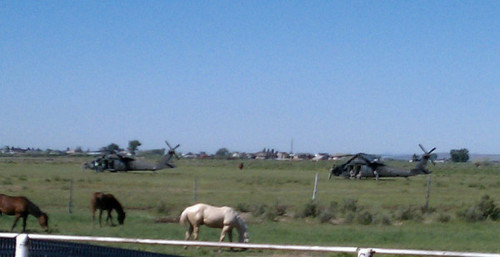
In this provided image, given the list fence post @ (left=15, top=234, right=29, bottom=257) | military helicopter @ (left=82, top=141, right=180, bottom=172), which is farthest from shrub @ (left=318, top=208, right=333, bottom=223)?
military helicopter @ (left=82, top=141, right=180, bottom=172)

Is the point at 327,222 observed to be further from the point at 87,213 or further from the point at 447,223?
the point at 87,213

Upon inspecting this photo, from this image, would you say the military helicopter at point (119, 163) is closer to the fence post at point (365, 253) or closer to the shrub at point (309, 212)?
the shrub at point (309, 212)

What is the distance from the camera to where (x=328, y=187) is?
164 ft

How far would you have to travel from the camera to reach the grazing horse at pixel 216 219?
18281 millimetres

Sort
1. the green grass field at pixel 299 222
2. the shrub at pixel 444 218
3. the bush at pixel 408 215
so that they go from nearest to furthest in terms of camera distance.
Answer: the green grass field at pixel 299 222
the shrub at pixel 444 218
the bush at pixel 408 215

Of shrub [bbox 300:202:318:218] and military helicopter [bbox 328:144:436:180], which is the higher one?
military helicopter [bbox 328:144:436:180]

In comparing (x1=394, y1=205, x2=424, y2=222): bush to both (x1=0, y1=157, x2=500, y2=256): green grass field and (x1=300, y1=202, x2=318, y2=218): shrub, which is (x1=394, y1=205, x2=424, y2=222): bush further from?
(x1=300, y1=202, x2=318, y2=218): shrub

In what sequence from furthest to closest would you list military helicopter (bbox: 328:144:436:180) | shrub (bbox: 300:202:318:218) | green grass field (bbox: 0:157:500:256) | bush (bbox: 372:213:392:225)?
military helicopter (bbox: 328:144:436:180) < shrub (bbox: 300:202:318:218) < bush (bbox: 372:213:392:225) < green grass field (bbox: 0:157:500:256)

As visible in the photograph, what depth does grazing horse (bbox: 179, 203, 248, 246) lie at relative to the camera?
60.0 feet

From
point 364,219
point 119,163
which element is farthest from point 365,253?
point 119,163

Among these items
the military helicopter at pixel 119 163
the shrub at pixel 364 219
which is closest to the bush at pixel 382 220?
the shrub at pixel 364 219

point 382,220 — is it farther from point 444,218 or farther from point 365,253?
point 365,253

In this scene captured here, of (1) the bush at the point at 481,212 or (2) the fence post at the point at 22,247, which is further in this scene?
(1) the bush at the point at 481,212

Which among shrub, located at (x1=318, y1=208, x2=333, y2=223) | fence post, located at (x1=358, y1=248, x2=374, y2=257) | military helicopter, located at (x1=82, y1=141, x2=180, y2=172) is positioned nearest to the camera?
fence post, located at (x1=358, y1=248, x2=374, y2=257)
